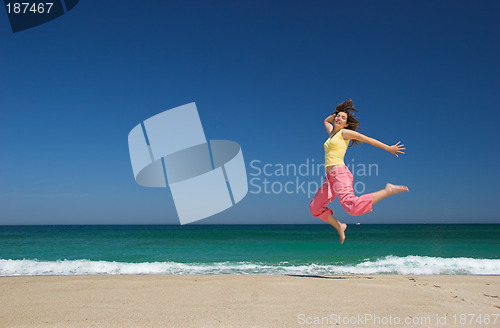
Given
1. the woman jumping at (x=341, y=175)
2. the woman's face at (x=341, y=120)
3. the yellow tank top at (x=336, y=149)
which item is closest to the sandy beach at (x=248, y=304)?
the woman jumping at (x=341, y=175)

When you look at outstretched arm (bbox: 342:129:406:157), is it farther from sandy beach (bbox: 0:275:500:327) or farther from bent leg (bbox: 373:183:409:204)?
sandy beach (bbox: 0:275:500:327)

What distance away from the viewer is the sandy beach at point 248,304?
3.85 meters

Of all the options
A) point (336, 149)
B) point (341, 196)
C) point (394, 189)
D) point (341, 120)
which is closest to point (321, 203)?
point (341, 196)

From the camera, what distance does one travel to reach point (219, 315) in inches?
161

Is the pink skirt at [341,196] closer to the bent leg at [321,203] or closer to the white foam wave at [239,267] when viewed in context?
the bent leg at [321,203]

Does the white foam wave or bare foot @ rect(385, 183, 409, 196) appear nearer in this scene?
bare foot @ rect(385, 183, 409, 196)

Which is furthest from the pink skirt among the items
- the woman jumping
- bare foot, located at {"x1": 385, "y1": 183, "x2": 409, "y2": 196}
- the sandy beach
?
the sandy beach

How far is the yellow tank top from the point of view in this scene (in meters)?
4.30

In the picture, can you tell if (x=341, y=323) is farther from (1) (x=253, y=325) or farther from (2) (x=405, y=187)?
(2) (x=405, y=187)

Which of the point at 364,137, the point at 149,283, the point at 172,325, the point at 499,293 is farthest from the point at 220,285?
the point at 499,293

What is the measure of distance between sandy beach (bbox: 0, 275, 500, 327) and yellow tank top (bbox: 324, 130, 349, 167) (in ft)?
5.91

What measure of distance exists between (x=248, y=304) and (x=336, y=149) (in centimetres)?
229

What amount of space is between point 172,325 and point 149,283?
8.67ft

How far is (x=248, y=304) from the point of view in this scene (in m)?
4.60
